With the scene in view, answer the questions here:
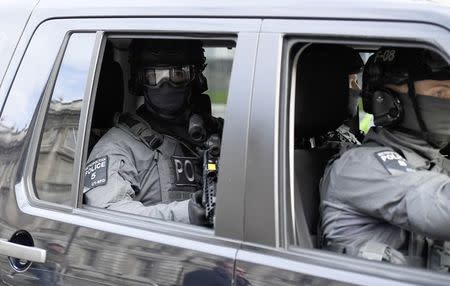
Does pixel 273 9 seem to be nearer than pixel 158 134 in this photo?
Yes

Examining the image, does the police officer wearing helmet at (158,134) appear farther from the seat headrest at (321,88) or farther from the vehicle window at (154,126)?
the seat headrest at (321,88)

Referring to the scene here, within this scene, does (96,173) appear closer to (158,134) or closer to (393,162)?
(158,134)

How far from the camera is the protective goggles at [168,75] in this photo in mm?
2896

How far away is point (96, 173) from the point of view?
2.49 m

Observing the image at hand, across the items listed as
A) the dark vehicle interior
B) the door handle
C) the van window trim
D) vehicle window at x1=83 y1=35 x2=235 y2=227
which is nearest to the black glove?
vehicle window at x1=83 y1=35 x2=235 y2=227

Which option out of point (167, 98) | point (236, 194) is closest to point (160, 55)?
point (167, 98)

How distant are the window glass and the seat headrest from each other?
72cm

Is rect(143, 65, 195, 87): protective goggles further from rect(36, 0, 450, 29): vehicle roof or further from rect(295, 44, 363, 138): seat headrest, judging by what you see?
rect(295, 44, 363, 138): seat headrest

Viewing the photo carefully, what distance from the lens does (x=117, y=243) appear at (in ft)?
6.58

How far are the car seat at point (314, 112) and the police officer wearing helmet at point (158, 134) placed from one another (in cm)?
56

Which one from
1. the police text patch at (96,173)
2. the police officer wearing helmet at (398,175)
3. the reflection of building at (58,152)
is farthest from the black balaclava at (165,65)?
the police officer wearing helmet at (398,175)

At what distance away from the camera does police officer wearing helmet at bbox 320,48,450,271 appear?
6.04 feet

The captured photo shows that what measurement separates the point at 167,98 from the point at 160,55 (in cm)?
21

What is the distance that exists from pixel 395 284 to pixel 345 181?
0.52m
